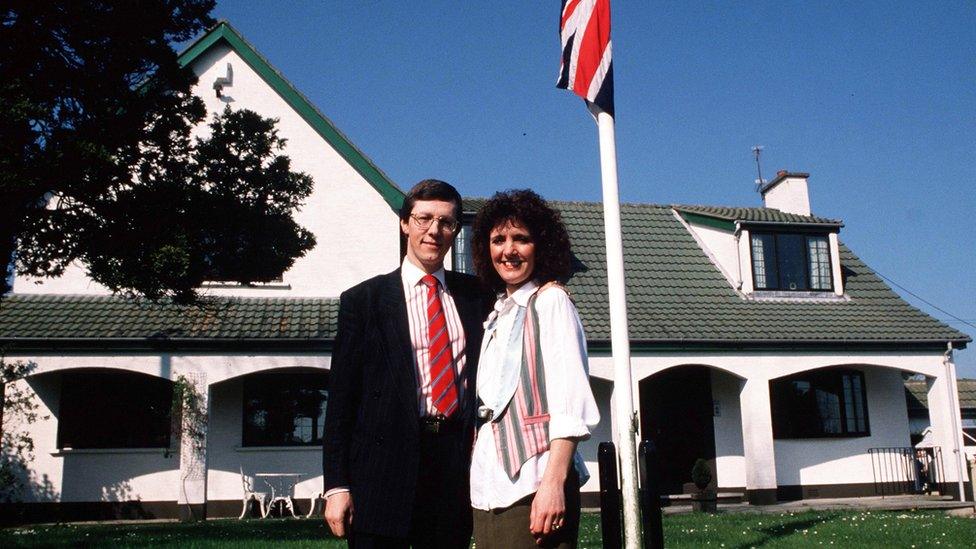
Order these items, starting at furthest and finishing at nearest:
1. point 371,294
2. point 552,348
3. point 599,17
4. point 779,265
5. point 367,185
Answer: point 779,265, point 367,185, point 599,17, point 371,294, point 552,348

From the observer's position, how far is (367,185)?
50.5 feet

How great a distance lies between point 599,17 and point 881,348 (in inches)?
508

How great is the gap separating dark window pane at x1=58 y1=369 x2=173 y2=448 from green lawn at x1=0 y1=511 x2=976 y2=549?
2.24 metres

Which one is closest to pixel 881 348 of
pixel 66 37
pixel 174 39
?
pixel 174 39

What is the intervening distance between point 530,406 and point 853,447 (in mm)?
15962

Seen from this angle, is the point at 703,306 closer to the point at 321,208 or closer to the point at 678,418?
the point at 678,418

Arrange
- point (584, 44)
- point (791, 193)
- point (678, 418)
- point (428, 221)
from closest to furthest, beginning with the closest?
point (428, 221) < point (584, 44) < point (678, 418) < point (791, 193)

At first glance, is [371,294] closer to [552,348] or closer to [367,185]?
[552,348]

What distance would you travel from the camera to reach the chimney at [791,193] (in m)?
19.9

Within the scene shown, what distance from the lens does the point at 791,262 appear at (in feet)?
57.9

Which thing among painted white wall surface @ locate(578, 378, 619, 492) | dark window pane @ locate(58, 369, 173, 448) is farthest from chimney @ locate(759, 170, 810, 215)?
dark window pane @ locate(58, 369, 173, 448)

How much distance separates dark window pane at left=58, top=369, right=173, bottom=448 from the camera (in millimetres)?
14023

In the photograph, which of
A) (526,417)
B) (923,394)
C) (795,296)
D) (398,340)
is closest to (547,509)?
(526,417)

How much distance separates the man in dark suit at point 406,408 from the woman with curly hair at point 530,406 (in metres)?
0.13
